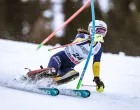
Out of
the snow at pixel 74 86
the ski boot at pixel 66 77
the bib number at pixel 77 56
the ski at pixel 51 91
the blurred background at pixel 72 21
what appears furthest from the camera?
the blurred background at pixel 72 21

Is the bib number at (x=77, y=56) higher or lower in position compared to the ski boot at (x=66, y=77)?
higher

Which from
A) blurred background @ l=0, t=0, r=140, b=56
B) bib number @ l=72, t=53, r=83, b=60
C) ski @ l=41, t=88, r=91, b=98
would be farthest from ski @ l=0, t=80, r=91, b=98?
blurred background @ l=0, t=0, r=140, b=56

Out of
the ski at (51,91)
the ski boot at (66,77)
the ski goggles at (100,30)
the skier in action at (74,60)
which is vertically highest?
the ski goggles at (100,30)

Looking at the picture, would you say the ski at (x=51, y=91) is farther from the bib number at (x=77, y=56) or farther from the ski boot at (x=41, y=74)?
the bib number at (x=77, y=56)

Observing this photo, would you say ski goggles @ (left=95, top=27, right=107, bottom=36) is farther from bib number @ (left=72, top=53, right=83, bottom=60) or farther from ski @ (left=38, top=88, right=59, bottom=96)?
ski @ (left=38, top=88, right=59, bottom=96)

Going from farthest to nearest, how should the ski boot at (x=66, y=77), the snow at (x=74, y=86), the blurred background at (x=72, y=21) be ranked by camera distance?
the blurred background at (x=72, y=21) < the ski boot at (x=66, y=77) < the snow at (x=74, y=86)

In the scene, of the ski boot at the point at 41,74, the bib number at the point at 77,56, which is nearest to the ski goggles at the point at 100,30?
the bib number at the point at 77,56

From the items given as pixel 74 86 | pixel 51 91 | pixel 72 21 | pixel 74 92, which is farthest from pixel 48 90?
pixel 72 21

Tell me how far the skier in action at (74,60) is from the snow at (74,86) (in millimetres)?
88

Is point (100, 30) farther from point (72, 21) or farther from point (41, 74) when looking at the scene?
point (72, 21)

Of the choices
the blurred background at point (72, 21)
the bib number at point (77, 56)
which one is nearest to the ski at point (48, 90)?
the bib number at point (77, 56)

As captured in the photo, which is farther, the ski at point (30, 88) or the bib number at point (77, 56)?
the bib number at point (77, 56)

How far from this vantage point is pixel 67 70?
5.90 feet

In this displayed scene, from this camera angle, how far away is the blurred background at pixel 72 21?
4062mm
